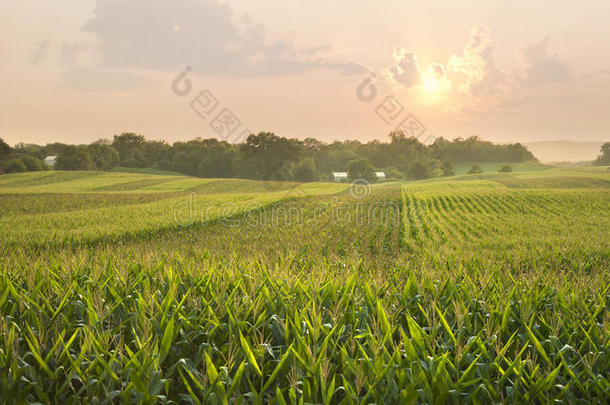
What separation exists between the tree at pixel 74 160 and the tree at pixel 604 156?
594 ft

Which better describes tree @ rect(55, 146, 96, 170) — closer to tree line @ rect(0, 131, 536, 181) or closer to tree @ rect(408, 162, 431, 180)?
tree line @ rect(0, 131, 536, 181)

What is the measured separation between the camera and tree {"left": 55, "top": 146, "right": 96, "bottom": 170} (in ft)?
233

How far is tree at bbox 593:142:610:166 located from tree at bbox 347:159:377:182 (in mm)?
108350

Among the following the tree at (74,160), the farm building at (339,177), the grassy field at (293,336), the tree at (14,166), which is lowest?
the grassy field at (293,336)

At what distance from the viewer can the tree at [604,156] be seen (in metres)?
145

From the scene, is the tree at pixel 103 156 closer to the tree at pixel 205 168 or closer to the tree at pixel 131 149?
the tree at pixel 131 149

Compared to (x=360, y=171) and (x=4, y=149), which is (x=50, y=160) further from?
(x=360, y=171)

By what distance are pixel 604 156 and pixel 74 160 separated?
186 meters

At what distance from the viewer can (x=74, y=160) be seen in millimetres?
72500

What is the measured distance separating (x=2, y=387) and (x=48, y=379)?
13.1 inches

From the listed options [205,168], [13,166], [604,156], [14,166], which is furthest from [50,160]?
[604,156]

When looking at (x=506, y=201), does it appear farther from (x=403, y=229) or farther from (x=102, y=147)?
(x=102, y=147)

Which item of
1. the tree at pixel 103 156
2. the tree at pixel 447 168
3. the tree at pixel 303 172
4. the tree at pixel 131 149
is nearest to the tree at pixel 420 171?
the tree at pixel 447 168

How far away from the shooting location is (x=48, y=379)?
294 centimetres
